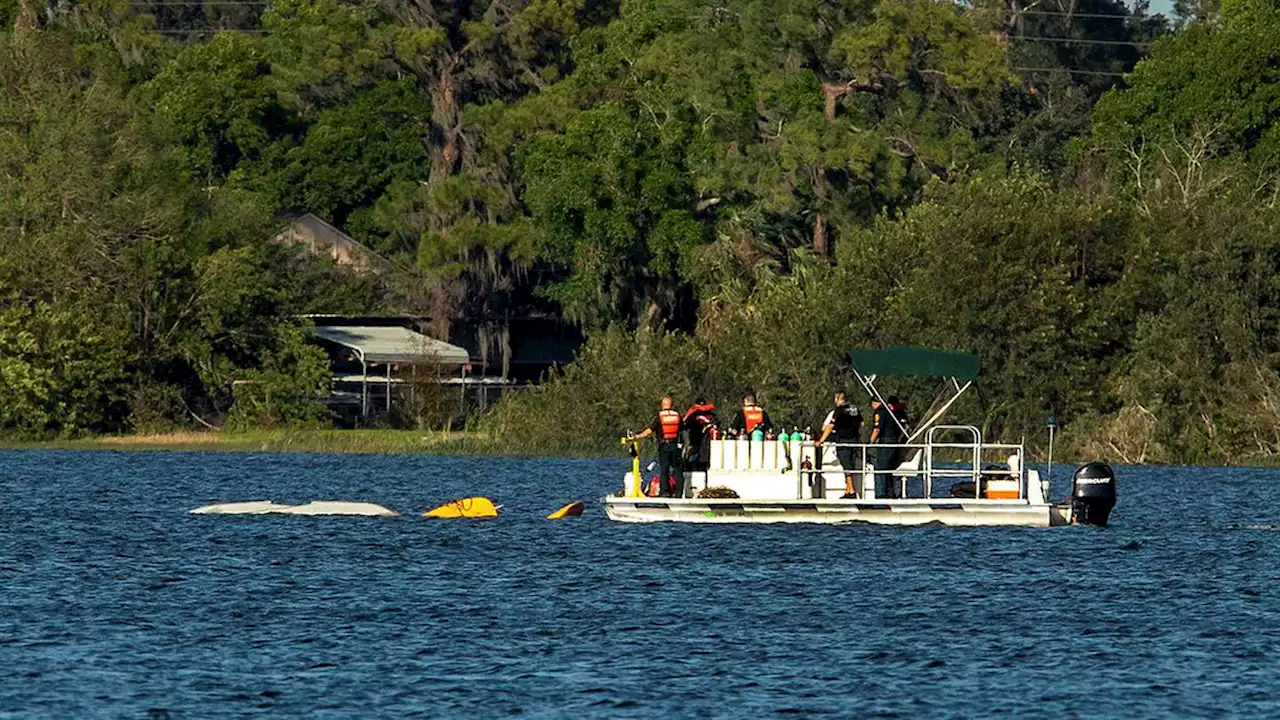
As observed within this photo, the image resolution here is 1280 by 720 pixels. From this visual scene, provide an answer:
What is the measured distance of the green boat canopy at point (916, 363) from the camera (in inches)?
1720

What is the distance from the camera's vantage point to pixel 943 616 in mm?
34281

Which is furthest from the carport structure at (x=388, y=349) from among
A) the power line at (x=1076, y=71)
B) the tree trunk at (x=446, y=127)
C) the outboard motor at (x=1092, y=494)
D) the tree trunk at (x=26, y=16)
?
the outboard motor at (x=1092, y=494)

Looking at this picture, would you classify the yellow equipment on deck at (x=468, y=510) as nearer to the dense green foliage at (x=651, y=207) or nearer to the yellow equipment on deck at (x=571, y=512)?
the yellow equipment on deck at (x=571, y=512)

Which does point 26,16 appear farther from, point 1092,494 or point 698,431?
point 1092,494

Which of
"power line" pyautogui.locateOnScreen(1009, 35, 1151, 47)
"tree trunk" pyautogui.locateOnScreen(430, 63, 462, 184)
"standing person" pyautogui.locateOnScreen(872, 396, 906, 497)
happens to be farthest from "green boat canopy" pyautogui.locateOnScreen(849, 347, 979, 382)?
"power line" pyautogui.locateOnScreen(1009, 35, 1151, 47)

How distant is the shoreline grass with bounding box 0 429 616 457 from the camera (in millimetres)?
82875

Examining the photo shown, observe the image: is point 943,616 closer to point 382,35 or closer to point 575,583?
point 575,583

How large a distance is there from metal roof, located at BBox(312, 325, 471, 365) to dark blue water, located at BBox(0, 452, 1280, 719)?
40.9 meters

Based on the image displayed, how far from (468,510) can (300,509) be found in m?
3.52

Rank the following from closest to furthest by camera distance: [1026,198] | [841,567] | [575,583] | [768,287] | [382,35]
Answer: [575,583], [841,567], [1026,198], [768,287], [382,35]

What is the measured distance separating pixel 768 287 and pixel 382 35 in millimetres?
26867

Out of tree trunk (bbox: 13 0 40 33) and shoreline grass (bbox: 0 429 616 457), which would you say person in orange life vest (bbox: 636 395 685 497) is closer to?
shoreline grass (bbox: 0 429 616 457)

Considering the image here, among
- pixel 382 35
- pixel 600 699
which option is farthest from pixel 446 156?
pixel 600 699

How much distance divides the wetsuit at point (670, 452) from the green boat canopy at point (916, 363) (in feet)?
11.0
